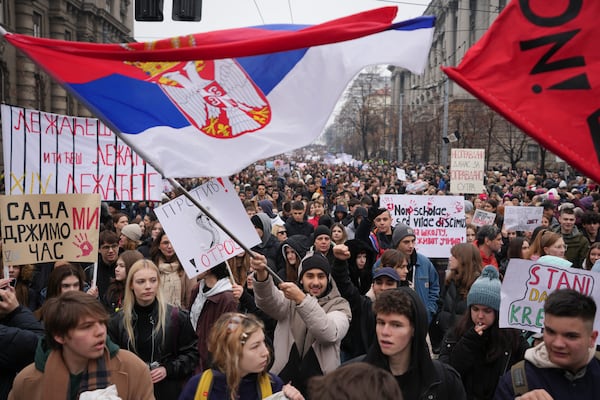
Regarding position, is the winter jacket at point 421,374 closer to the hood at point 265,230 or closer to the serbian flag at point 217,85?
the serbian flag at point 217,85

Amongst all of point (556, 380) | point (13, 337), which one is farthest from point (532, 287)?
point (13, 337)

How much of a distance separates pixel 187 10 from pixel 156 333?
5.63 metres

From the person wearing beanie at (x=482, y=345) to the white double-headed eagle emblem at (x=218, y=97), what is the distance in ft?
6.19

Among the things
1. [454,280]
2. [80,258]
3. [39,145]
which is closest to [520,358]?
[454,280]

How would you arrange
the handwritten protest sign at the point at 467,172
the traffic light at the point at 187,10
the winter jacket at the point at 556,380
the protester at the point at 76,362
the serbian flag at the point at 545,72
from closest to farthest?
the serbian flag at the point at 545,72 < the winter jacket at the point at 556,380 < the protester at the point at 76,362 < the traffic light at the point at 187,10 < the handwritten protest sign at the point at 467,172

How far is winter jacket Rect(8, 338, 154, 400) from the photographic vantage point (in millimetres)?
3314

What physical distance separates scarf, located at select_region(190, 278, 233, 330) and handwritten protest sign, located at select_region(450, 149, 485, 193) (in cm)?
1332

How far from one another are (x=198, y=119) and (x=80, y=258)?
74.2 inches

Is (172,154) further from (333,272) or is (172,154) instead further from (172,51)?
(333,272)

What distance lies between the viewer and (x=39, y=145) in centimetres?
683

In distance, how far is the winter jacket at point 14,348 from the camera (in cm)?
398

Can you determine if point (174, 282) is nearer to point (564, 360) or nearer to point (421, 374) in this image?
point (421, 374)

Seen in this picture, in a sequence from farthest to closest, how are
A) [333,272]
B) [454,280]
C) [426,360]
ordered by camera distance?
[454,280] < [333,272] < [426,360]

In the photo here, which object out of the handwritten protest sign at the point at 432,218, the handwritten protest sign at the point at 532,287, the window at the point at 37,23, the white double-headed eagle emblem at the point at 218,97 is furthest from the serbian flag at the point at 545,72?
the window at the point at 37,23
